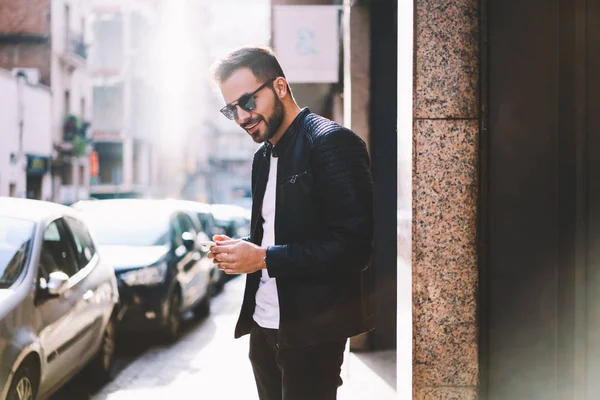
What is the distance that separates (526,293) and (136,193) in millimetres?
51870

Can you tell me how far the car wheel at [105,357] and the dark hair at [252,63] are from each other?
4.48 m

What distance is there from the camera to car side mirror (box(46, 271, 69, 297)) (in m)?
4.94

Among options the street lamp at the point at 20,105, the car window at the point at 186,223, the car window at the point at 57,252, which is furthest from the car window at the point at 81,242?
the street lamp at the point at 20,105

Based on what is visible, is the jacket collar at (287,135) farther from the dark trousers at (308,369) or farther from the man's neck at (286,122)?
the dark trousers at (308,369)

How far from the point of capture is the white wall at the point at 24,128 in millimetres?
30422

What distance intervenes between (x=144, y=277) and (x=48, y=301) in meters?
3.30

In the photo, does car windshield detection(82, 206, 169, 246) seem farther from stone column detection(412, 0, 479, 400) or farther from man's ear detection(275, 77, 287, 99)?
man's ear detection(275, 77, 287, 99)

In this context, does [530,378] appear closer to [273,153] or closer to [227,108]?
[273,153]

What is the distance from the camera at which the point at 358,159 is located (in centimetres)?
247

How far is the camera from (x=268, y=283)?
2680mm

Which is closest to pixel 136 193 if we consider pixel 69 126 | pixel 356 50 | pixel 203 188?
pixel 69 126

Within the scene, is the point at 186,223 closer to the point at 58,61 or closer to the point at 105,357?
the point at 105,357

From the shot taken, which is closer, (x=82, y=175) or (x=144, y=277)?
(x=144, y=277)

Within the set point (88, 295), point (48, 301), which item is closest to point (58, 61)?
point (88, 295)
